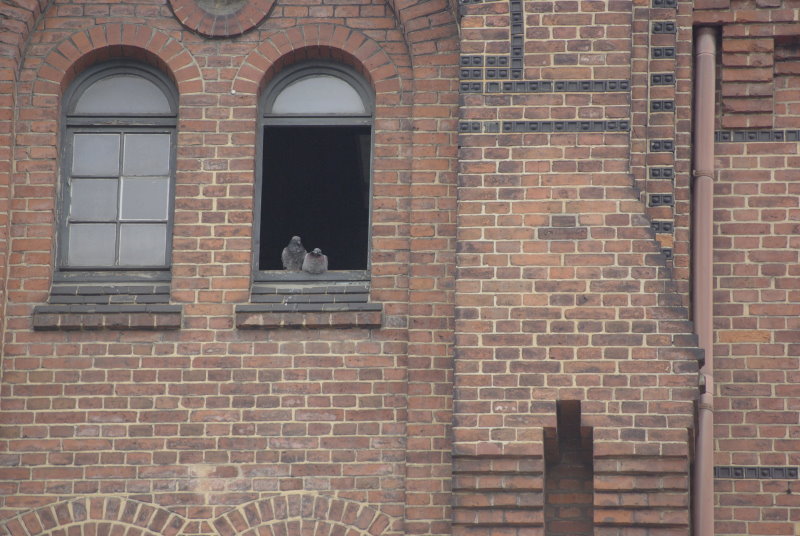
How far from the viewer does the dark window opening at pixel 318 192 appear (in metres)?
12.3

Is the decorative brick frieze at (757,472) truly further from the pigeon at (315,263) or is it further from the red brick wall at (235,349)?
the pigeon at (315,263)

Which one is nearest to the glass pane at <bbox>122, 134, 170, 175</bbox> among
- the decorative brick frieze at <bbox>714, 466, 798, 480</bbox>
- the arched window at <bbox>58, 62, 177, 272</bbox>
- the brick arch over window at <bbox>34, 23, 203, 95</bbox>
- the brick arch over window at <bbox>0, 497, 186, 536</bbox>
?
the arched window at <bbox>58, 62, 177, 272</bbox>

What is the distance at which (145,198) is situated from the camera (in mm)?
12062

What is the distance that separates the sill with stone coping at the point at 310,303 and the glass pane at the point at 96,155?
4.04 feet

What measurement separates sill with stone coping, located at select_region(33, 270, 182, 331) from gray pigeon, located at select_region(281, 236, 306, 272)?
74 cm

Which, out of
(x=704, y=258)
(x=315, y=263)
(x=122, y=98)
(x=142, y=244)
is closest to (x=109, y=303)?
(x=142, y=244)

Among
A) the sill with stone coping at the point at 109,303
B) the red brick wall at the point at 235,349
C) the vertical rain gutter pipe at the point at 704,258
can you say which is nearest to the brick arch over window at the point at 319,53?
the red brick wall at the point at 235,349

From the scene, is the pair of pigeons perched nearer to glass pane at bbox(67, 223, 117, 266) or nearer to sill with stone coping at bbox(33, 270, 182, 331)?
sill with stone coping at bbox(33, 270, 182, 331)

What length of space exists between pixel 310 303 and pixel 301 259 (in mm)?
436

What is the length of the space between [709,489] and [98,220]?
4.12 m

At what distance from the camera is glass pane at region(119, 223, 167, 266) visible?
1194cm

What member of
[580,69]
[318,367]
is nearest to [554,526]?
[318,367]

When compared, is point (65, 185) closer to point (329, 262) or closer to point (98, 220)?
point (98, 220)

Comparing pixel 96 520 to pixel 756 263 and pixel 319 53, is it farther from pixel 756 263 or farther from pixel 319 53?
pixel 756 263
